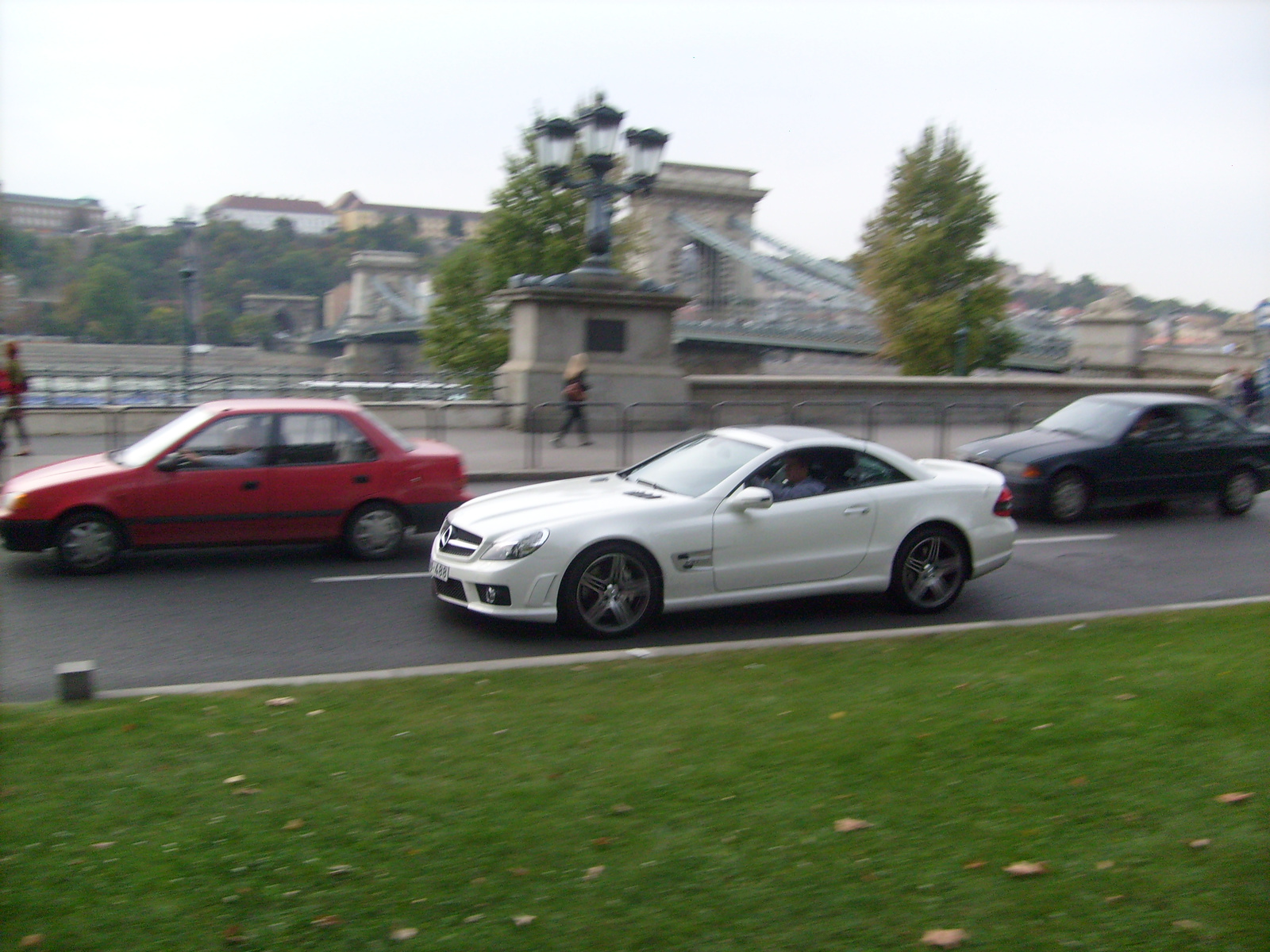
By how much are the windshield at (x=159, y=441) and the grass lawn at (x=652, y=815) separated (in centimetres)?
456

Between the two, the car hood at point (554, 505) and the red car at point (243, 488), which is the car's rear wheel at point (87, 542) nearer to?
the red car at point (243, 488)

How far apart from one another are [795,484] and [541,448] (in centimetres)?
1007

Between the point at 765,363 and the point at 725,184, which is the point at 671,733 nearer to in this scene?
the point at 765,363

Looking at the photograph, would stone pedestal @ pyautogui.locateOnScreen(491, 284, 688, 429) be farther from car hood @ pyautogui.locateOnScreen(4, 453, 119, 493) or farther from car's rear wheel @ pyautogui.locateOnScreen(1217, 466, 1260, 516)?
car hood @ pyautogui.locateOnScreen(4, 453, 119, 493)

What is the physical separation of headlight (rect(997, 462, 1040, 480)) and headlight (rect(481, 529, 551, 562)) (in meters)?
7.40

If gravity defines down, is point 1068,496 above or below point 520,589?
above

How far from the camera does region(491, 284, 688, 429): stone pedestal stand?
66.2ft

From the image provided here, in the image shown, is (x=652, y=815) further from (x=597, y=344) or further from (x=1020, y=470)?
(x=597, y=344)

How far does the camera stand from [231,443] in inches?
388

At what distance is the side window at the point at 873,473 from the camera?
8492 mm

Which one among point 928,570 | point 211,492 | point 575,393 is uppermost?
point 575,393

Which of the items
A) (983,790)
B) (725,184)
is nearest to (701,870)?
(983,790)

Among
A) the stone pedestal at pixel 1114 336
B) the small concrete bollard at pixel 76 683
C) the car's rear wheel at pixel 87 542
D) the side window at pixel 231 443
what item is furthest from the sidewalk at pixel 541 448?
the stone pedestal at pixel 1114 336

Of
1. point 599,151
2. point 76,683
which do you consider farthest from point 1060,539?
point 599,151
